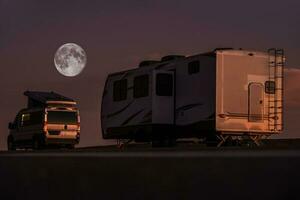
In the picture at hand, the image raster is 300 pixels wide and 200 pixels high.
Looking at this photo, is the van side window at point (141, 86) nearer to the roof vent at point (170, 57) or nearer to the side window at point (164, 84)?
the side window at point (164, 84)

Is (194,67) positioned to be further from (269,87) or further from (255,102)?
(269,87)

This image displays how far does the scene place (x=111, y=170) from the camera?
4.87 m

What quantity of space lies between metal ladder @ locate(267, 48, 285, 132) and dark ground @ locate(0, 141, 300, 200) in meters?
15.4

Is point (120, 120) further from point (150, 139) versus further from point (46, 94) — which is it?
point (46, 94)

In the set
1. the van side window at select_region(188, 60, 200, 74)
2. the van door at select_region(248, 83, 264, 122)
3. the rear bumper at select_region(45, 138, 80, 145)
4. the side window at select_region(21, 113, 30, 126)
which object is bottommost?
the rear bumper at select_region(45, 138, 80, 145)

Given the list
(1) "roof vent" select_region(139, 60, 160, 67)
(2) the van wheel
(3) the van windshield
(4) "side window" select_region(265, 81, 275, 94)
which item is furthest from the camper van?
(4) "side window" select_region(265, 81, 275, 94)

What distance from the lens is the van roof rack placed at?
107ft

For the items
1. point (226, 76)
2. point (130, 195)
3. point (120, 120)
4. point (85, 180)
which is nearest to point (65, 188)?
point (85, 180)

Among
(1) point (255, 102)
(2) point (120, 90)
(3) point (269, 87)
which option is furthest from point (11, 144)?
(3) point (269, 87)

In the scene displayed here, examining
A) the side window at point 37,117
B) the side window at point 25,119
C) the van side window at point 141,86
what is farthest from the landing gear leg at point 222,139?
the side window at point 25,119

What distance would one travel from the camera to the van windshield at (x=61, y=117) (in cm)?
3128

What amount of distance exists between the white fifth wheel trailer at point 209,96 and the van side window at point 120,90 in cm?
29

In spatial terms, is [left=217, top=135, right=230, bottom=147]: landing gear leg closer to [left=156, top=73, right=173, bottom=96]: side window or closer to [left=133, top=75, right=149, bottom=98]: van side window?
[left=156, top=73, right=173, bottom=96]: side window

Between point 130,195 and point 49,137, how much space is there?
27.4m
